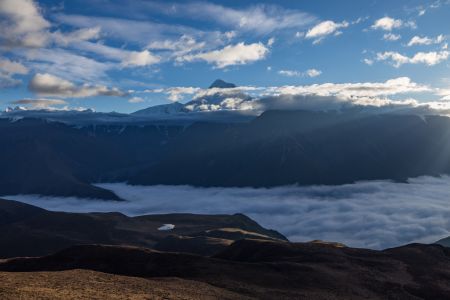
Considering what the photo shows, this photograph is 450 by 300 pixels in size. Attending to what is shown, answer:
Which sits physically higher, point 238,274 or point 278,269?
point 238,274

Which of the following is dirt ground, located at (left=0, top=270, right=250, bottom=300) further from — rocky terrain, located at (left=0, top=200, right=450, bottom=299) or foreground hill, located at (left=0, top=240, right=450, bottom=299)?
foreground hill, located at (left=0, top=240, right=450, bottom=299)

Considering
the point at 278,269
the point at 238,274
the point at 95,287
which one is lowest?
the point at 278,269

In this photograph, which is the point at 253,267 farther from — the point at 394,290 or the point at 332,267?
the point at 394,290

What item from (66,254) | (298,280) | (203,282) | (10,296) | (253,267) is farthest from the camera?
(66,254)

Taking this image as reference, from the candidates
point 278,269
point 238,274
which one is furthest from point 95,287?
point 278,269

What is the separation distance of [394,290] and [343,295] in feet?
42.8

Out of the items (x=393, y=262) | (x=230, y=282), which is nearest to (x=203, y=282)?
(x=230, y=282)

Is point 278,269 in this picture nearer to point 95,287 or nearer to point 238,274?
point 238,274

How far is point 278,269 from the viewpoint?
334 feet

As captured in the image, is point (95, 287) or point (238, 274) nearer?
point (95, 287)

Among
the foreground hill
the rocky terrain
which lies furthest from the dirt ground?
the foreground hill

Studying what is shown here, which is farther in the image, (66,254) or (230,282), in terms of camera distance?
(66,254)

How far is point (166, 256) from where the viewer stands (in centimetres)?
10794

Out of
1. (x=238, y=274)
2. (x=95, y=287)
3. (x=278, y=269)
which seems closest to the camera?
(x=95, y=287)
